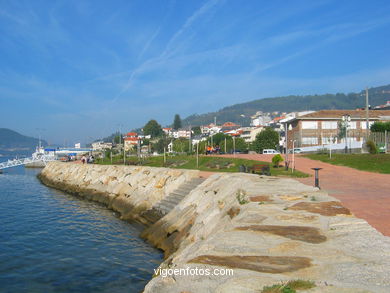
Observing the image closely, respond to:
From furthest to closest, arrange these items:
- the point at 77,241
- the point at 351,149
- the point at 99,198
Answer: the point at 351,149
the point at 99,198
the point at 77,241

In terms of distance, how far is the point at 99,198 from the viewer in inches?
1163

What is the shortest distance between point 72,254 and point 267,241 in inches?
379

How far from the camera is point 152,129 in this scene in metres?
164

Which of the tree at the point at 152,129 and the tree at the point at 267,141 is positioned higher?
the tree at the point at 152,129

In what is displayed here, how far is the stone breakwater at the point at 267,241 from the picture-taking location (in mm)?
5281

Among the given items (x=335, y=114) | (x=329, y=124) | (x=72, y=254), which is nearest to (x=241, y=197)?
(x=72, y=254)

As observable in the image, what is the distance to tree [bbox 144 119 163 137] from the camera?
16421cm

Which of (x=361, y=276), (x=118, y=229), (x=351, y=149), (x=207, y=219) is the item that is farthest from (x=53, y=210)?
(x=351, y=149)

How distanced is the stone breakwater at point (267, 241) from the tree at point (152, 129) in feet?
489

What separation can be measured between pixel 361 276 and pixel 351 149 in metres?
36.9

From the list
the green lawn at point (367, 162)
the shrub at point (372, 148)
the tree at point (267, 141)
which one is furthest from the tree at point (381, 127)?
the tree at point (267, 141)

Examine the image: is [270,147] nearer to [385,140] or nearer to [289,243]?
[385,140]
